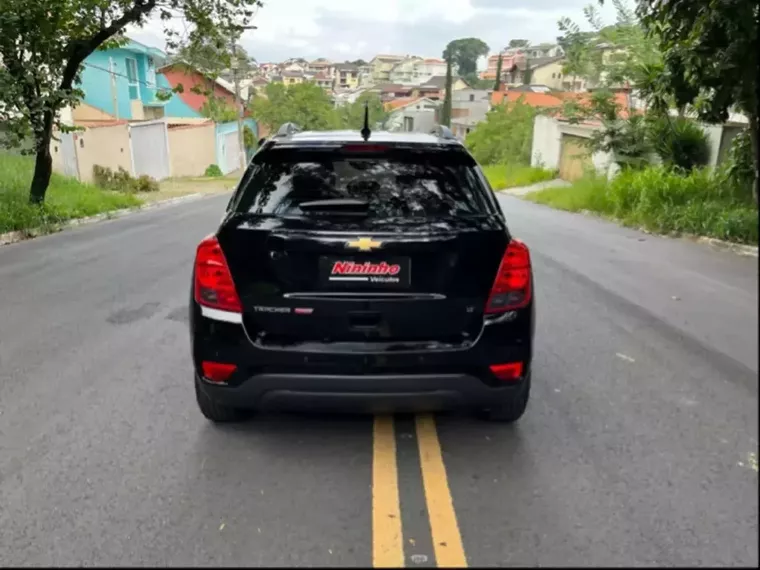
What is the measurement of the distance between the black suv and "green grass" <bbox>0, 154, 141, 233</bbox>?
1157 centimetres

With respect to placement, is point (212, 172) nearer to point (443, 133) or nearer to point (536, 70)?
point (443, 133)

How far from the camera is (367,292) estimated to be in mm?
3412

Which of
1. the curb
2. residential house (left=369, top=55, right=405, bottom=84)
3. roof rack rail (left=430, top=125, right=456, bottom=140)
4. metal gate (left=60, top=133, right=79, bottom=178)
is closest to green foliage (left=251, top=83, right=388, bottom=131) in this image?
metal gate (left=60, top=133, right=79, bottom=178)

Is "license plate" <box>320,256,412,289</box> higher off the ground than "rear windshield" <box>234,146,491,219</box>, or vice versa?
"rear windshield" <box>234,146,491,219</box>

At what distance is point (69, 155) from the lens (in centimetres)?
2645

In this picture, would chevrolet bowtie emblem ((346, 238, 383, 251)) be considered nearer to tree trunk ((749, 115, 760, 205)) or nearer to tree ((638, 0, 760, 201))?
tree trunk ((749, 115, 760, 205))

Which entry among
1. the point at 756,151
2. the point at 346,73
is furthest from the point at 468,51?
the point at 756,151

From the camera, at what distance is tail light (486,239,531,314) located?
350 cm

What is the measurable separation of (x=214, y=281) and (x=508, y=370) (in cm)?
160

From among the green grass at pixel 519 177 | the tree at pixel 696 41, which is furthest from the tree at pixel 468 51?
the tree at pixel 696 41

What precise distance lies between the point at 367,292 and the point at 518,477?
1247mm

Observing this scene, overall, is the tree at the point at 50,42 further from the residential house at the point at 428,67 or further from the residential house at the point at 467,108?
the residential house at the point at 428,67

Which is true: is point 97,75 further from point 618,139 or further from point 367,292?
point 367,292

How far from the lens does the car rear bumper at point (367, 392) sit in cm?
347
